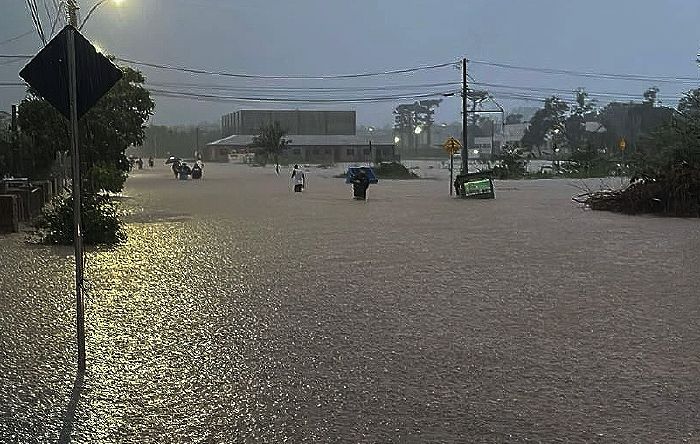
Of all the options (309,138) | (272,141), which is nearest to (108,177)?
(272,141)

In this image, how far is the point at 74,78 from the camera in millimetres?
6477

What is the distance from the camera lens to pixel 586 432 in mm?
5184

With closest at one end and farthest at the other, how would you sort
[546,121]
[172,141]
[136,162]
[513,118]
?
1. [136,162]
2. [546,121]
3. [172,141]
4. [513,118]

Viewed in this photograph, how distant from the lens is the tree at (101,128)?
2553cm

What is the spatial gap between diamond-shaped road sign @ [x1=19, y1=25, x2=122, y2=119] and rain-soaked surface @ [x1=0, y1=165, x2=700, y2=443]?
6.87ft

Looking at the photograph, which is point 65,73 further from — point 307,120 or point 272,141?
point 307,120

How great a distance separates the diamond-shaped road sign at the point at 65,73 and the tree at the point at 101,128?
16.0 m

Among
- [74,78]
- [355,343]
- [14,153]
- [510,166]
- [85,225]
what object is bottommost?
[355,343]

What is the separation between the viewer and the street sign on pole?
6.50 metres

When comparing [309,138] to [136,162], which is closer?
[136,162]

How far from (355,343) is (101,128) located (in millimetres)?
21898

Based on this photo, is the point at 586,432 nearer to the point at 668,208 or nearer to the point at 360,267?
the point at 360,267

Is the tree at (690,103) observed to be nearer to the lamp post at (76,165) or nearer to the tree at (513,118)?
the lamp post at (76,165)

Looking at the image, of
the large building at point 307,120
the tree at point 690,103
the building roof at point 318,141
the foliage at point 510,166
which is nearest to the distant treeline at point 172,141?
the large building at point 307,120
